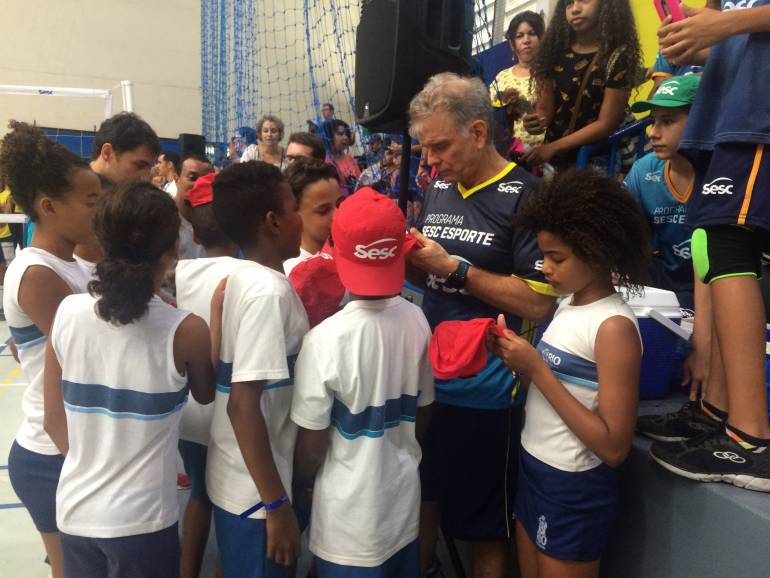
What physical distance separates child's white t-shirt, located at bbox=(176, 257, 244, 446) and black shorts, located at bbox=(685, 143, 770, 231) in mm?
1134

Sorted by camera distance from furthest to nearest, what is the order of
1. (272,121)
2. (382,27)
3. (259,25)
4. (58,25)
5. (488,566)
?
1. (58,25)
2. (259,25)
3. (272,121)
4. (382,27)
5. (488,566)

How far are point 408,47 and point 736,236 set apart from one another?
1230 millimetres

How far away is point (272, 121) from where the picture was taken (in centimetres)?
436

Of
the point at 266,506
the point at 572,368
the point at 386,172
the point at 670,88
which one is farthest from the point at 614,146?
the point at 266,506

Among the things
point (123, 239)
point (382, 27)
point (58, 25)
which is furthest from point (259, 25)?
point (123, 239)

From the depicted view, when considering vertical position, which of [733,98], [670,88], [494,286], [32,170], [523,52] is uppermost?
[523,52]

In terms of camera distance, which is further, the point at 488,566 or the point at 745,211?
the point at 488,566

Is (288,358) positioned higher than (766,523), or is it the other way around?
(288,358)

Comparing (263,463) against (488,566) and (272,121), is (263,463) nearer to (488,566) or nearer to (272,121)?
(488,566)

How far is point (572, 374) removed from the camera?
3.87ft

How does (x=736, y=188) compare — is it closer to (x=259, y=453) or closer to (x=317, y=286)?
(x=317, y=286)

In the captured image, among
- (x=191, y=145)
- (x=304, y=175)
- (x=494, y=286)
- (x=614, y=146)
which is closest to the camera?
(x=494, y=286)

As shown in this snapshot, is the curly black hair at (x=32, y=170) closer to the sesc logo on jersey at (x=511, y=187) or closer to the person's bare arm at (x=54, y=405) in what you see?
the person's bare arm at (x=54, y=405)

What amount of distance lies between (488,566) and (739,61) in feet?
4.74
